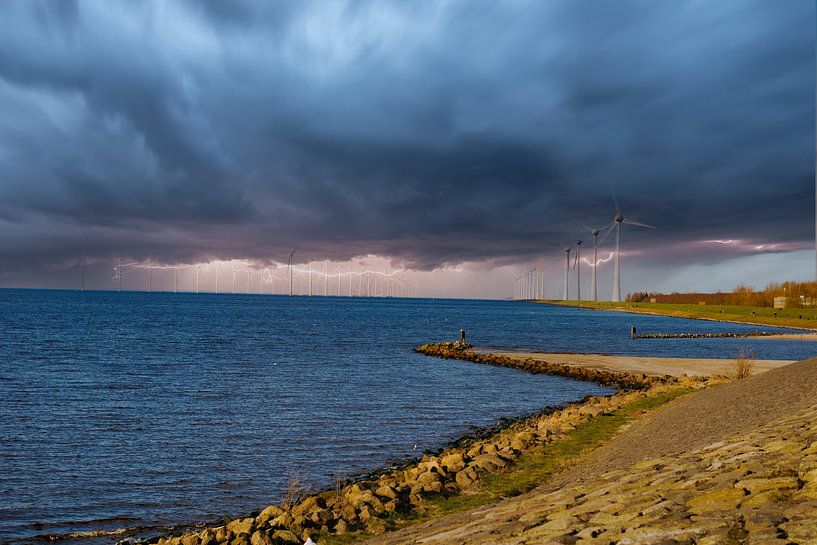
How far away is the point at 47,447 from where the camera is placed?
2497 centimetres

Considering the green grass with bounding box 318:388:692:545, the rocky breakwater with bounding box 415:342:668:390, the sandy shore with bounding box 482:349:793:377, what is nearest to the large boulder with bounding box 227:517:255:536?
the green grass with bounding box 318:388:692:545

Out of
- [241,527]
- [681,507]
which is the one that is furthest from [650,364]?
[681,507]

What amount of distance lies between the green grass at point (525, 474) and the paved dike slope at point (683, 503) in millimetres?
837

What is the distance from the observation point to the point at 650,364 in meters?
56.1

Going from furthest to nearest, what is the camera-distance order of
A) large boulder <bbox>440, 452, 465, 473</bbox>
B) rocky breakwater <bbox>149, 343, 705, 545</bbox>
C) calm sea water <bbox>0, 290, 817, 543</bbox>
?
calm sea water <bbox>0, 290, 817, 543</bbox>, large boulder <bbox>440, 452, 465, 473</bbox>, rocky breakwater <bbox>149, 343, 705, 545</bbox>

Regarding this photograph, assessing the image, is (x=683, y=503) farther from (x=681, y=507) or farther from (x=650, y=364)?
(x=650, y=364)

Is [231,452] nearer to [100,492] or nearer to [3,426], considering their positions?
[100,492]

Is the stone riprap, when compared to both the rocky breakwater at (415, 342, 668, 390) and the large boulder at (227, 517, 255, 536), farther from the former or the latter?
the rocky breakwater at (415, 342, 668, 390)

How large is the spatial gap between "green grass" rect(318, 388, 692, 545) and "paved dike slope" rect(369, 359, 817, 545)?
837mm

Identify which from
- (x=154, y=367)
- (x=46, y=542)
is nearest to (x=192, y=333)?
(x=154, y=367)

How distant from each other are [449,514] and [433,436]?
43.6 feet

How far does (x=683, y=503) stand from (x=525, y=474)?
9.14 m

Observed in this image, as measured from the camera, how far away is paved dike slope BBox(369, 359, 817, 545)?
768cm

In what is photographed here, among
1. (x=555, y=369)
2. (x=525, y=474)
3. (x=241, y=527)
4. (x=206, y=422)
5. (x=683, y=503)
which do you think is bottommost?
(x=206, y=422)
